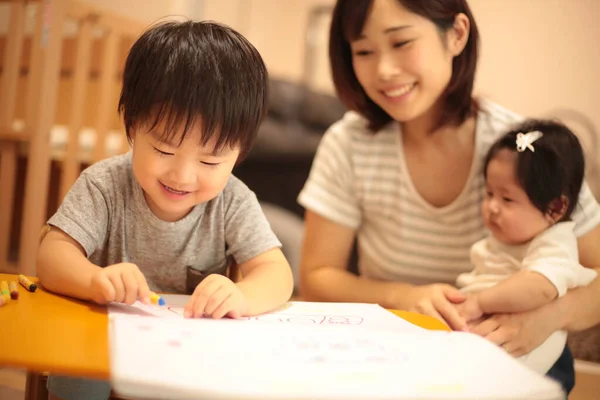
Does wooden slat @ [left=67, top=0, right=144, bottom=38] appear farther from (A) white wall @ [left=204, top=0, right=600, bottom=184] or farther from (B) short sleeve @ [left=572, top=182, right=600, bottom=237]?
(B) short sleeve @ [left=572, top=182, right=600, bottom=237]

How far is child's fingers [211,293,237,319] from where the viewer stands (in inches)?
30.3

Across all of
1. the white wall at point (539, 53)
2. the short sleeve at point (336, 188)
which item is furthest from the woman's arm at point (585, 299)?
the white wall at point (539, 53)

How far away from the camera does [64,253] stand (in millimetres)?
819

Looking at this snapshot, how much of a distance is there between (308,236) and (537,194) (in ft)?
1.58

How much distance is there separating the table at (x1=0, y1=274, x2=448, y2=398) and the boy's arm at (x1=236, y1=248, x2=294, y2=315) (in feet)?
0.63

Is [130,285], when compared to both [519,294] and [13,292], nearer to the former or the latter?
[13,292]

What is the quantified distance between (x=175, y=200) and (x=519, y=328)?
1.89 ft

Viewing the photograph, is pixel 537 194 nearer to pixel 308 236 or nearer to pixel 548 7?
pixel 308 236

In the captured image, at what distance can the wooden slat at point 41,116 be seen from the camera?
69.3 inches

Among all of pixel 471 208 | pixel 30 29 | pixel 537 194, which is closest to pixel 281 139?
pixel 30 29

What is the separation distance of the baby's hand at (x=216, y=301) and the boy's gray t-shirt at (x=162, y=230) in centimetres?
16

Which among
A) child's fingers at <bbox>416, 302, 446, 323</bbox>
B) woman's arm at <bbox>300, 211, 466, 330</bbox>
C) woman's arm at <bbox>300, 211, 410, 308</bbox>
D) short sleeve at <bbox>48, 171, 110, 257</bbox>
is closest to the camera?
short sleeve at <bbox>48, 171, 110, 257</bbox>

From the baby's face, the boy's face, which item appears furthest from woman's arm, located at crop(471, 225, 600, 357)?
the boy's face

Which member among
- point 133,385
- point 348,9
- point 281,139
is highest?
point 348,9
